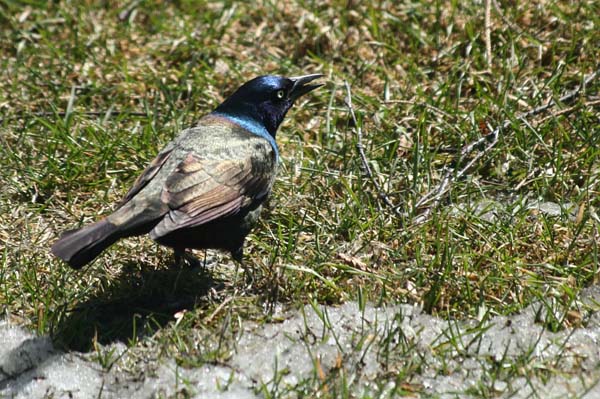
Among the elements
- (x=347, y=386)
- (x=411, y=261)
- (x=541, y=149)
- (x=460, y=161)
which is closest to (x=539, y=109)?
(x=541, y=149)

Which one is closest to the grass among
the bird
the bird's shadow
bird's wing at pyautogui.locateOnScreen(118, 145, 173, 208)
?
the bird's shadow

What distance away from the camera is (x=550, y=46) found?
20.3ft

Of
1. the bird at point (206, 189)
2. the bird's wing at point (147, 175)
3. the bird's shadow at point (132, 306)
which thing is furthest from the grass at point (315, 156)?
the bird's wing at point (147, 175)

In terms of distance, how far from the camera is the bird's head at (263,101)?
5.51 metres

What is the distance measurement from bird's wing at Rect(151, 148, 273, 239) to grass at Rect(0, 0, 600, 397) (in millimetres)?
318

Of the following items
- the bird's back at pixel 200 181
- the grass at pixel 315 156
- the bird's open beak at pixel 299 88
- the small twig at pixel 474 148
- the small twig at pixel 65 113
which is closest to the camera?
the bird's back at pixel 200 181

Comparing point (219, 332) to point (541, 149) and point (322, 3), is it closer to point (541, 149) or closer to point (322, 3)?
point (541, 149)

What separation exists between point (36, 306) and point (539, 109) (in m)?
3.05

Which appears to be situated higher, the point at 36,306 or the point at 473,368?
the point at 473,368

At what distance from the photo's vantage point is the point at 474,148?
5.48 m

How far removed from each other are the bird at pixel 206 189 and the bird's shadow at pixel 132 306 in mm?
164

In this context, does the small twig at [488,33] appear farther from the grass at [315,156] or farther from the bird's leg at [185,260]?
the bird's leg at [185,260]

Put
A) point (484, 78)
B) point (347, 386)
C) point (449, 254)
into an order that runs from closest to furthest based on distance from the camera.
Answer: point (347, 386), point (449, 254), point (484, 78)

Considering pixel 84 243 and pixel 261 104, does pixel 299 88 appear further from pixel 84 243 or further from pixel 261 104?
pixel 84 243
